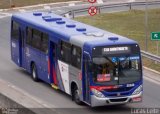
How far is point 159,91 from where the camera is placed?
26125mm

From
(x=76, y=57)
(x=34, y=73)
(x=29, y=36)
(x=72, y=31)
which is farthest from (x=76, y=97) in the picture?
(x=29, y=36)

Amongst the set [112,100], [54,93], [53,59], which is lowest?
[54,93]

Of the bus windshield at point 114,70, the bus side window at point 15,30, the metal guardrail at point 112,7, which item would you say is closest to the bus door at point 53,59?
the bus windshield at point 114,70

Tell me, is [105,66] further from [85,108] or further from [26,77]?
[26,77]

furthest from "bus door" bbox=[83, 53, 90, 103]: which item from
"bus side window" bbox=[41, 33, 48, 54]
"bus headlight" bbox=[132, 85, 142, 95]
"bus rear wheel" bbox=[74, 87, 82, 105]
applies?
"bus side window" bbox=[41, 33, 48, 54]

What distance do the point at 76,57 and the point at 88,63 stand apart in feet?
4.32

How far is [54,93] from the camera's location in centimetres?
2567

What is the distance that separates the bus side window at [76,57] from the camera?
2304 centimetres

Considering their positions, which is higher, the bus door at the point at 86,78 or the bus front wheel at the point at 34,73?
the bus door at the point at 86,78

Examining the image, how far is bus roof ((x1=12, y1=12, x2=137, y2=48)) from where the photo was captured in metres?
22.6

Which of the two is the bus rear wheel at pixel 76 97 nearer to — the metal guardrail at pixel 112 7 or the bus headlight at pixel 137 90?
the bus headlight at pixel 137 90

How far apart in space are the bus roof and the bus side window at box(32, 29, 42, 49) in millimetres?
255

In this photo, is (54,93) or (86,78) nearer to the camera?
(86,78)

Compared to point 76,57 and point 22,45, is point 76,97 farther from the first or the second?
point 22,45
